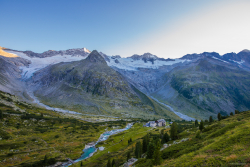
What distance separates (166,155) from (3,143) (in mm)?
83146

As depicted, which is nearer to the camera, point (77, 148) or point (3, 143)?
point (3, 143)

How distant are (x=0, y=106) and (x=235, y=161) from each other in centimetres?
16355

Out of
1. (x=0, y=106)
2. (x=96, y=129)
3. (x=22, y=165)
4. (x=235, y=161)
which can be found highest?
(x=235, y=161)

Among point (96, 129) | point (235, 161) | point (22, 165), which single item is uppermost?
point (235, 161)

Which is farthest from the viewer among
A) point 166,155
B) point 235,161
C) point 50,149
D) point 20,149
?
point 50,149

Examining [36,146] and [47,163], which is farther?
[36,146]

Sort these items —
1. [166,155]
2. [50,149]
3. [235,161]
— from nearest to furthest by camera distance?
[235,161]
[166,155]
[50,149]

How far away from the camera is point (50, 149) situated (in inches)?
2972

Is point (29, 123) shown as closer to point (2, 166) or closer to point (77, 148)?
point (77, 148)

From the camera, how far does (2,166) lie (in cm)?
5138

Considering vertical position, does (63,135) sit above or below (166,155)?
below

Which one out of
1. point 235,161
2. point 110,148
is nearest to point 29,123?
point 110,148

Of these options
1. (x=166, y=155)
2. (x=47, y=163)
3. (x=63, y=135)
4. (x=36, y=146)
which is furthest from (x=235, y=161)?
(x=63, y=135)

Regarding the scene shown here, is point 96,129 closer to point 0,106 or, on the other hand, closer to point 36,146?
point 36,146
